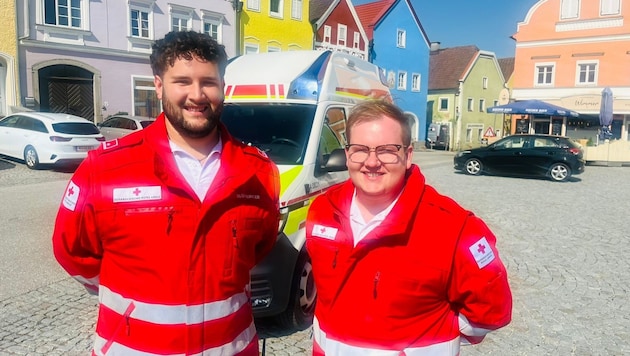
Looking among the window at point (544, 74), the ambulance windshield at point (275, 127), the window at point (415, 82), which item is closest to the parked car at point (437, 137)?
the window at point (415, 82)

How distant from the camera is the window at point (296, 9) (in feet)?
101

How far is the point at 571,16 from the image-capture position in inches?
1244

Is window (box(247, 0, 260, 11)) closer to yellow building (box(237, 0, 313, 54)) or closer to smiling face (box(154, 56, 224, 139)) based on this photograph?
yellow building (box(237, 0, 313, 54))

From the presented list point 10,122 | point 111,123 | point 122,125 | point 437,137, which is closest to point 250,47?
point 111,123

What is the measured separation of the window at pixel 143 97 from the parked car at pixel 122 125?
16.7ft

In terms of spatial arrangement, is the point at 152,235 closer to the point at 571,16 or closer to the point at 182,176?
the point at 182,176

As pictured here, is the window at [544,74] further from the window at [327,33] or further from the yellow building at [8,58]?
the yellow building at [8,58]

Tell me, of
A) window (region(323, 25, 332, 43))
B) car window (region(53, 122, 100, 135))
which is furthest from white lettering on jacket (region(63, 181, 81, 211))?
window (region(323, 25, 332, 43))

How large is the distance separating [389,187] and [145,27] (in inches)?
970

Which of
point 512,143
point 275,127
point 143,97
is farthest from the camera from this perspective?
point 143,97

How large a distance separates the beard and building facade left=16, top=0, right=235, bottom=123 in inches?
736

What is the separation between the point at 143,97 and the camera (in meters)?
24.4

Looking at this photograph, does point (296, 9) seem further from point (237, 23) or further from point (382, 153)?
point (382, 153)

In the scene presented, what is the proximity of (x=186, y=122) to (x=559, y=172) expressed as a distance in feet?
59.3
